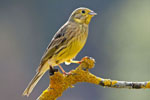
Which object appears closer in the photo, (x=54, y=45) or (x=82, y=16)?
(x=54, y=45)

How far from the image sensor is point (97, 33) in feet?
86.2

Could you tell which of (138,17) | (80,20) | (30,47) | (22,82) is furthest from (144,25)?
(80,20)

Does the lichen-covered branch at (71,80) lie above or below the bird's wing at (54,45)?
below

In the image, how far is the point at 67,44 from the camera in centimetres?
487

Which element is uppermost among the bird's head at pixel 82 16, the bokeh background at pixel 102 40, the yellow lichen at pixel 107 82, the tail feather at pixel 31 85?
the bird's head at pixel 82 16

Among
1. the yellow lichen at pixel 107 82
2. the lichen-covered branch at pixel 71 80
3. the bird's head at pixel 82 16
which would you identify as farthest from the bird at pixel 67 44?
the yellow lichen at pixel 107 82

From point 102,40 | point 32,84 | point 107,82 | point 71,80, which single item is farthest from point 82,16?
point 102,40

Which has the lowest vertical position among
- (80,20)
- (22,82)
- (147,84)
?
(22,82)

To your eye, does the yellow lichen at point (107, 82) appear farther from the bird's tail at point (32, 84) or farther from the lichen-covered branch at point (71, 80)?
the bird's tail at point (32, 84)

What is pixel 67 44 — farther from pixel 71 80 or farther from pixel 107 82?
pixel 107 82

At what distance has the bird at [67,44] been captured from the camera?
4785 mm

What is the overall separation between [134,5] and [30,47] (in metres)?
5.65

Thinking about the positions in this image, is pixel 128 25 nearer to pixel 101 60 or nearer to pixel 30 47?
pixel 101 60

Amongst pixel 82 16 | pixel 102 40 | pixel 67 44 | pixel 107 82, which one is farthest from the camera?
pixel 102 40
